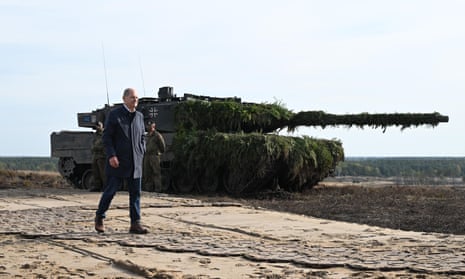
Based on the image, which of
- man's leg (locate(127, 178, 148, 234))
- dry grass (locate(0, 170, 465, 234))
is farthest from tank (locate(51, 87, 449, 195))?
man's leg (locate(127, 178, 148, 234))

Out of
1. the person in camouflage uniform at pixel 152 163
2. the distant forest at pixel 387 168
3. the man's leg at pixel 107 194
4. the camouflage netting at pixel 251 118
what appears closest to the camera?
the man's leg at pixel 107 194

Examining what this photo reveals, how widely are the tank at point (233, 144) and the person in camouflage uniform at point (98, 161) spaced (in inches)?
64.8

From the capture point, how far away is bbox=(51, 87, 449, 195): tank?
19453 mm

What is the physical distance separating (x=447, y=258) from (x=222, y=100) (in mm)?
15482

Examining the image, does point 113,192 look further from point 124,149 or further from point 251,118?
point 251,118

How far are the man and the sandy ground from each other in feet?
0.89

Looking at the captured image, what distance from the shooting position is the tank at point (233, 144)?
766 inches

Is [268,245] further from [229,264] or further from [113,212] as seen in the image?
[113,212]

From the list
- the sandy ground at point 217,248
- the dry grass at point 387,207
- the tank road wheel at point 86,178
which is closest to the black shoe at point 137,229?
the sandy ground at point 217,248

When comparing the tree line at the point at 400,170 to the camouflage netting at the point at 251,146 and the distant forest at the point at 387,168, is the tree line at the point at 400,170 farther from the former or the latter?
the camouflage netting at the point at 251,146

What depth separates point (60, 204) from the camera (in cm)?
1421

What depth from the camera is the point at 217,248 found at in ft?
25.5

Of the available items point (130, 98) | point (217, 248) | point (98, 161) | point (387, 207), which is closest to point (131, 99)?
point (130, 98)

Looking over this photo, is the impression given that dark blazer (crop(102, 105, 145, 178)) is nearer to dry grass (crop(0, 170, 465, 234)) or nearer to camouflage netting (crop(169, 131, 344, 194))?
dry grass (crop(0, 170, 465, 234))
